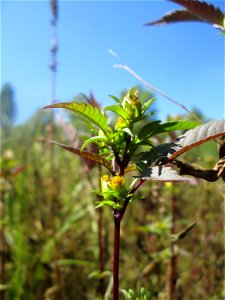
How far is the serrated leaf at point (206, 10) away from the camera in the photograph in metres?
0.88

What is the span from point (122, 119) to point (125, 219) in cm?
212

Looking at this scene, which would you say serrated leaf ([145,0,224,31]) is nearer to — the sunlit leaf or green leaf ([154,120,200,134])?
the sunlit leaf

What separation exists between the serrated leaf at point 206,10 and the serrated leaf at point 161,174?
50 cm

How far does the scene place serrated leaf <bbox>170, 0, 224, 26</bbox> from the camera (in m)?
0.88

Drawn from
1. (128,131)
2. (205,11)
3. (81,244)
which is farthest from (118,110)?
(81,244)

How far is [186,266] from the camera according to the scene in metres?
2.53

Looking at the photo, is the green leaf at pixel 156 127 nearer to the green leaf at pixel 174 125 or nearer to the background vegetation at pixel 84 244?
the green leaf at pixel 174 125

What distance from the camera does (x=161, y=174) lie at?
0.53 m

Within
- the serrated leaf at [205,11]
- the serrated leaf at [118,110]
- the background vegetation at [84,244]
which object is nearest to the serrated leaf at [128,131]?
the serrated leaf at [118,110]

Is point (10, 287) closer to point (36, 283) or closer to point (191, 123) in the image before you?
point (36, 283)

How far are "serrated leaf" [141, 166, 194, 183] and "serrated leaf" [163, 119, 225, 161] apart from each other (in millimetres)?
31

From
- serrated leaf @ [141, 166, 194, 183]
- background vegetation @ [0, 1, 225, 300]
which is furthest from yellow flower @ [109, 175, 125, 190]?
background vegetation @ [0, 1, 225, 300]

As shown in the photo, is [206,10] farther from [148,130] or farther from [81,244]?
[81,244]

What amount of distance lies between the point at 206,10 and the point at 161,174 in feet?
1.75
